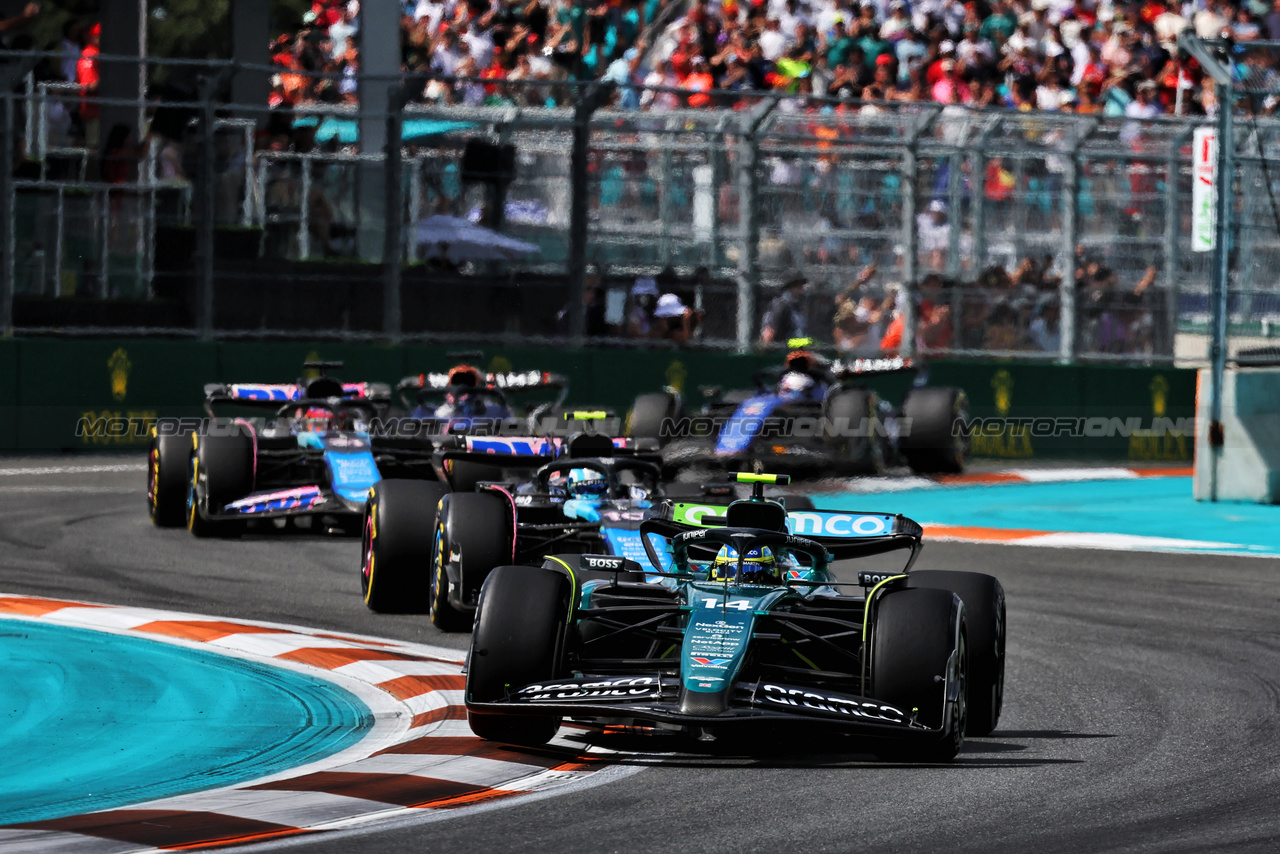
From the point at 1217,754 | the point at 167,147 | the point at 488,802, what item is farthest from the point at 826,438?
the point at 488,802

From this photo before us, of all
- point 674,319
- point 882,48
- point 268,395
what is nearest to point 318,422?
point 268,395

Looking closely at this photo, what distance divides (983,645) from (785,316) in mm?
12299

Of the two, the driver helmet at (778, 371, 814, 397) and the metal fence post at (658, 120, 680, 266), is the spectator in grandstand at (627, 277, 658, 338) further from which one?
the driver helmet at (778, 371, 814, 397)

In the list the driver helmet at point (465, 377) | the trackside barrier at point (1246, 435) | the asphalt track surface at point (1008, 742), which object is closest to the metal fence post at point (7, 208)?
the asphalt track surface at point (1008, 742)

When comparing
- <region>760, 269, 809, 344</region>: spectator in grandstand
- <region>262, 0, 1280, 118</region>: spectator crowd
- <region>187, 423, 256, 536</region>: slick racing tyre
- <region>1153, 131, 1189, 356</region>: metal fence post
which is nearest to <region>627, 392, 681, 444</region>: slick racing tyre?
<region>760, 269, 809, 344</region>: spectator in grandstand

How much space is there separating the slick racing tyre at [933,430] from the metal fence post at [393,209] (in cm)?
477

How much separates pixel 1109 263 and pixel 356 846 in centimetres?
1560

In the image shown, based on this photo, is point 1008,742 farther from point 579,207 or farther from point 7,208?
point 7,208

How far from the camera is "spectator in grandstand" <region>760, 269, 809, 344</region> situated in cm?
1877

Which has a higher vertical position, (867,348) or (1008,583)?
(867,348)

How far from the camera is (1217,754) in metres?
6.48

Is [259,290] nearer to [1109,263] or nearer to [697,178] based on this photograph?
[697,178]

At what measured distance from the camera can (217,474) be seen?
1252 centimetres

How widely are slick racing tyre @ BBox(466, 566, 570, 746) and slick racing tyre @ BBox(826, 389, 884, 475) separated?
988 cm
